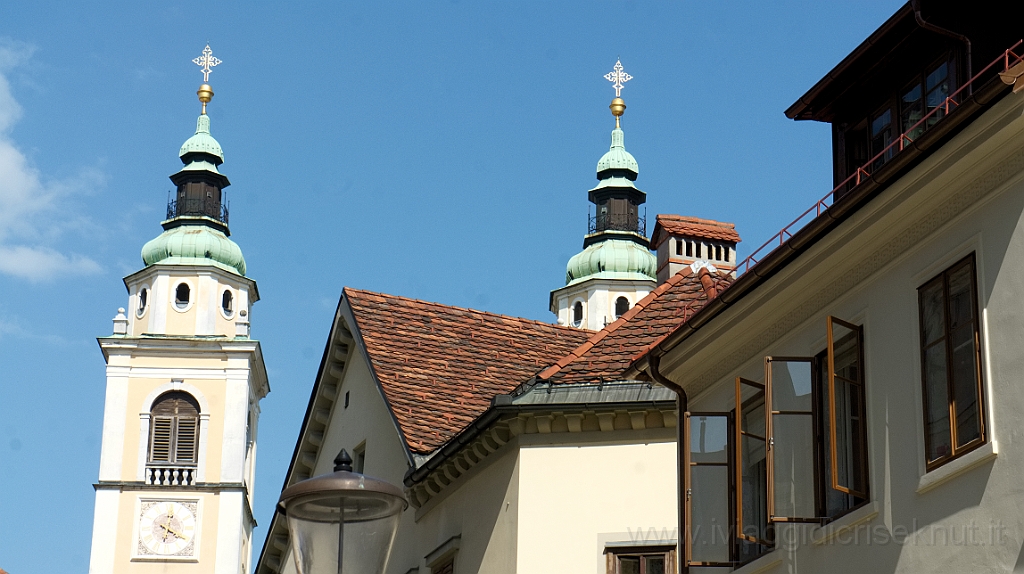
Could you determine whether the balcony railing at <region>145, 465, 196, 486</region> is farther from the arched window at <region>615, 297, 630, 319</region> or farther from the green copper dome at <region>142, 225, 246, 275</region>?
the arched window at <region>615, 297, 630, 319</region>

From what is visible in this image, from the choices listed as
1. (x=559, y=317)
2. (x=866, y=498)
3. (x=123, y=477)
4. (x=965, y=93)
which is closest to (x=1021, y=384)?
(x=866, y=498)

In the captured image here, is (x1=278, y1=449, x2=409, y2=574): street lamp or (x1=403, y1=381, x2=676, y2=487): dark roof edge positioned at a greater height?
(x1=403, y1=381, x2=676, y2=487): dark roof edge

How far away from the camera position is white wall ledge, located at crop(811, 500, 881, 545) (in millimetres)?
13070

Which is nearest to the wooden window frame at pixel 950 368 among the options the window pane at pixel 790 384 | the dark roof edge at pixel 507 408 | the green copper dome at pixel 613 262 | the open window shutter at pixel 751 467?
the window pane at pixel 790 384

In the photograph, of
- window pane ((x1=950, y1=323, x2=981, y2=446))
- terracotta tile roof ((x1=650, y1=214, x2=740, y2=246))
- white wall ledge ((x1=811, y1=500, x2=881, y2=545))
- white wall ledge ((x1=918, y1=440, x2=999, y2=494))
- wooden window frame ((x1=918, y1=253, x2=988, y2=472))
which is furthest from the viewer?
terracotta tile roof ((x1=650, y1=214, x2=740, y2=246))

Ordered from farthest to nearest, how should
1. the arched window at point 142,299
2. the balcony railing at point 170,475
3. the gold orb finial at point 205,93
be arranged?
the gold orb finial at point 205,93, the arched window at point 142,299, the balcony railing at point 170,475

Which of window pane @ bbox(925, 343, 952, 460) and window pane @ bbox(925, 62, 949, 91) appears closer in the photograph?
window pane @ bbox(925, 343, 952, 460)

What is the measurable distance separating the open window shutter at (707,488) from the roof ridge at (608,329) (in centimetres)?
430

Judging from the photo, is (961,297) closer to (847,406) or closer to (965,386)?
(965,386)

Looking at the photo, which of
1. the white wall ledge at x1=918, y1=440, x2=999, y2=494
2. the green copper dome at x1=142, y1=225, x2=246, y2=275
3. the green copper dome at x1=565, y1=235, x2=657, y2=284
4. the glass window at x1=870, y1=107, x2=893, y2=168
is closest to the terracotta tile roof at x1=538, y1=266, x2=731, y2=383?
the glass window at x1=870, y1=107, x2=893, y2=168

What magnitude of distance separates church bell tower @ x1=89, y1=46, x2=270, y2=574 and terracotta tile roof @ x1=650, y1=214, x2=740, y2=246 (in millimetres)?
54216

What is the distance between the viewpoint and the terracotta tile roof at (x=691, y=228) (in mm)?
24141

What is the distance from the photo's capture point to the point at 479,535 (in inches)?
827

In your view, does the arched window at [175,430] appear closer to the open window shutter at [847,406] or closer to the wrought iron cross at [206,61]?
the wrought iron cross at [206,61]
